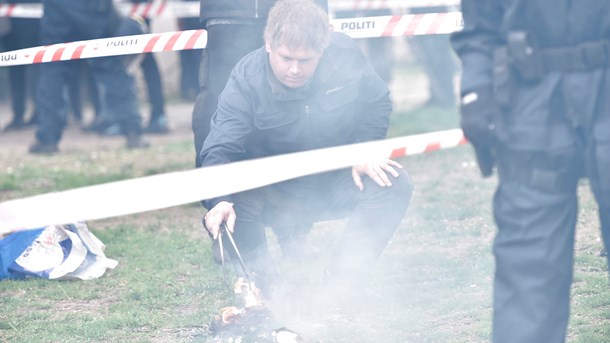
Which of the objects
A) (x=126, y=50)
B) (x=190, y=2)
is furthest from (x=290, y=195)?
(x=190, y=2)

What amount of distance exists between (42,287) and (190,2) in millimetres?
5737

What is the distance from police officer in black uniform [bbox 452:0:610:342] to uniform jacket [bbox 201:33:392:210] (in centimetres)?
149

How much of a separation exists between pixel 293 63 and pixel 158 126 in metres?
5.51

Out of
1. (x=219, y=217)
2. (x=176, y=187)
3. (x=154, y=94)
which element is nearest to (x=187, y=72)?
(x=154, y=94)

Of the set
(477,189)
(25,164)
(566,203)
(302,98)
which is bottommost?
(25,164)

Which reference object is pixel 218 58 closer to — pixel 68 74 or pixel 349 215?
pixel 349 215

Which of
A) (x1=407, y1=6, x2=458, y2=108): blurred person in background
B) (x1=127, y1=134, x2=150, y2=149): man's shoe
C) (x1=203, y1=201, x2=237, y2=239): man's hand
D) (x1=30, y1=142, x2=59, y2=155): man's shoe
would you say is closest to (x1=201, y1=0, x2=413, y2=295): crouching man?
(x1=203, y1=201, x2=237, y2=239): man's hand

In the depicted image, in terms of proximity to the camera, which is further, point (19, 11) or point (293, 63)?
point (19, 11)

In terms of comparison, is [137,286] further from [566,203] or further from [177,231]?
[566,203]

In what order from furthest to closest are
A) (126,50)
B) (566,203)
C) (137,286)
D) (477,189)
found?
(477,189) → (126,50) → (137,286) → (566,203)

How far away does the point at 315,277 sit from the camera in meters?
5.25

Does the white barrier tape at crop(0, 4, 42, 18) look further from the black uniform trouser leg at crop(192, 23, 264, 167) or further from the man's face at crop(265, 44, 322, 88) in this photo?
the man's face at crop(265, 44, 322, 88)

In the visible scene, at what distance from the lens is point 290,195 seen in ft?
16.1

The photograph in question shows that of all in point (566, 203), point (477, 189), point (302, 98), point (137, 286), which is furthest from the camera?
point (477, 189)
